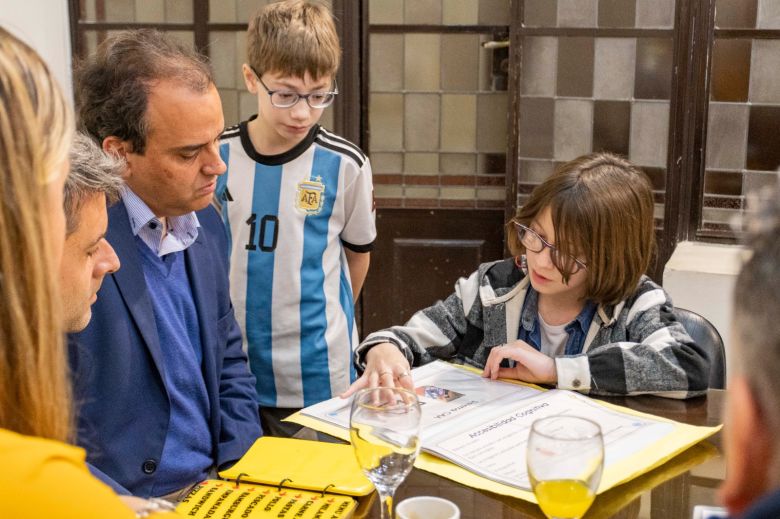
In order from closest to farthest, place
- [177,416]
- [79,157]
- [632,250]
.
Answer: [79,157] < [177,416] < [632,250]

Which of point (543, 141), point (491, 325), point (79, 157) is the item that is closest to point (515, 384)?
point (491, 325)

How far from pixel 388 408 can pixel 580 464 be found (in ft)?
0.88

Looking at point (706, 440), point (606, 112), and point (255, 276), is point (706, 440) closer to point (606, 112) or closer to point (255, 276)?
point (255, 276)

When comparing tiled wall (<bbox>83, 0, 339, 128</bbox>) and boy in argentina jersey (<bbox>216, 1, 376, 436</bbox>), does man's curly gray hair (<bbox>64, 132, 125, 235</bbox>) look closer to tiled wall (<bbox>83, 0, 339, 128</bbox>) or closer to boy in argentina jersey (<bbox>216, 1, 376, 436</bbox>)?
boy in argentina jersey (<bbox>216, 1, 376, 436</bbox>)

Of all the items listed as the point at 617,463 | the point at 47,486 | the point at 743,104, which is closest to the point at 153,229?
the point at 617,463

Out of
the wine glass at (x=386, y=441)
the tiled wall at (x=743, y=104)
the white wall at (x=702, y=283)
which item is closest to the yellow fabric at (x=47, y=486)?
the wine glass at (x=386, y=441)

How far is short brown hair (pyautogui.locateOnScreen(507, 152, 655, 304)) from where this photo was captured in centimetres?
192

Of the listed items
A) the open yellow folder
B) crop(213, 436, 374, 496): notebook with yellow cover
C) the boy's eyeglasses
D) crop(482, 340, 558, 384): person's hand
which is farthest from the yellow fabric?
the boy's eyeglasses

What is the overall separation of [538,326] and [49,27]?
99.1 inches

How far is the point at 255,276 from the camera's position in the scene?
8.06 ft

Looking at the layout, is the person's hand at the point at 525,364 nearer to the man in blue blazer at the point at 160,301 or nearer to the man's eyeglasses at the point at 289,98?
the man in blue blazer at the point at 160,301

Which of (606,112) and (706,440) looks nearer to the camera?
(706,440)

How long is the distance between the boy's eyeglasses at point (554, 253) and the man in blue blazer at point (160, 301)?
655mm

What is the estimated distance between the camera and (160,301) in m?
1.79
